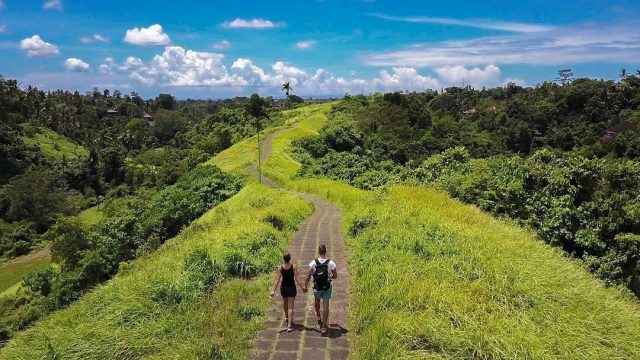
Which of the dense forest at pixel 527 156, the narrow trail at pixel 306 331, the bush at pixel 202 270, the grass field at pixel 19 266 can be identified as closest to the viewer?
the narrow trail at pixel 306 331

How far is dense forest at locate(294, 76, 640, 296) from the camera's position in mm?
15836

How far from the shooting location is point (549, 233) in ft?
53.0

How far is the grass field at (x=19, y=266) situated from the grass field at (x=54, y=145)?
2793 cm

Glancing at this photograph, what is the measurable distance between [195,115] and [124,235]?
390 feet

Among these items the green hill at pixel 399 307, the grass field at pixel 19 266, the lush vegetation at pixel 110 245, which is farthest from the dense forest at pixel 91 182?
the green hill at pixel 399 307

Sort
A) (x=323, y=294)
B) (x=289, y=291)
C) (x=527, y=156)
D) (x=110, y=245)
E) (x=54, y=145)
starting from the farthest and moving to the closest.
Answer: (x=54, y=145)
(x=527, y=156)
(x=110, y=245)
(x=289, y=291)
(x=323, y=294)

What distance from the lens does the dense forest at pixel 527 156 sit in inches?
623

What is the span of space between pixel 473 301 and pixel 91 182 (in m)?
75.9

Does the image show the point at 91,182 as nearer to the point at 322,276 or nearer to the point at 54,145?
the point at 54,145

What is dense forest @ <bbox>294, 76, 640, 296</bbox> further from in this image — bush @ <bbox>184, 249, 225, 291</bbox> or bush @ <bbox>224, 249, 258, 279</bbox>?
bush @ <bbox>184, 249, 225, 291</bbox>

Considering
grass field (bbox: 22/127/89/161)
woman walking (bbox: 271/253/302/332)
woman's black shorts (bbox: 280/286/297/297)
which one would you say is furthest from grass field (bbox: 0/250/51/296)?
Answer: woman's black shorts (bbox: 280/286/297/297)

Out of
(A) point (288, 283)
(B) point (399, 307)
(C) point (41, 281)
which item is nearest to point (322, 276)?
(A) point (288, 283)

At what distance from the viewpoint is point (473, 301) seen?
7.31 meters

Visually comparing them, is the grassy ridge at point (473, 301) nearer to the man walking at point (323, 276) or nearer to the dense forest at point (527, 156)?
the man walking at point (323, 276)
